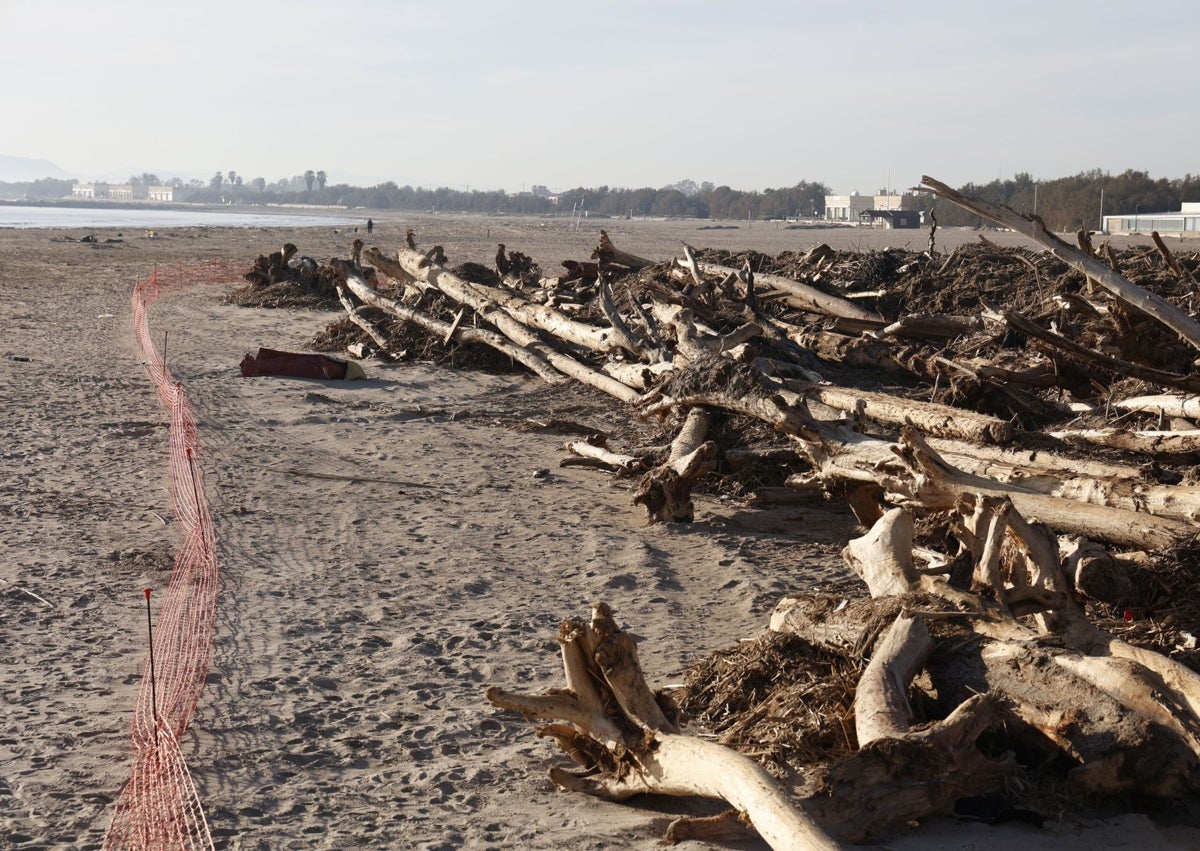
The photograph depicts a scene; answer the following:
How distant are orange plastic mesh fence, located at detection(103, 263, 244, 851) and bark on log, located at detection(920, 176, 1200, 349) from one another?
4.10 m

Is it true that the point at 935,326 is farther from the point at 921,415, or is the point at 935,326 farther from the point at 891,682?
the point at 891,682

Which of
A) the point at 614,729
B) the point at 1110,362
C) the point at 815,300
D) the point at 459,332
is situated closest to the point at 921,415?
the point at 1110,362

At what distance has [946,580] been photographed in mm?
5070

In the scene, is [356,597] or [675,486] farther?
[675,486]

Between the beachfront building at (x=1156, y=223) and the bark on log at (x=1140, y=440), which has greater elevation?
the beachfront building at (x=1156, y=223)

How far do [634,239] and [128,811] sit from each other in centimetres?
5591

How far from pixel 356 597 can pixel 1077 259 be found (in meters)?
4.05

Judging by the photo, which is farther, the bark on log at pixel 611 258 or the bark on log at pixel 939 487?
the bark on log at pixel 611 258

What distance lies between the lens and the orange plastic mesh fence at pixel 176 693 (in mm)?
3855

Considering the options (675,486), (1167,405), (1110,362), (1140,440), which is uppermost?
(1110,362)

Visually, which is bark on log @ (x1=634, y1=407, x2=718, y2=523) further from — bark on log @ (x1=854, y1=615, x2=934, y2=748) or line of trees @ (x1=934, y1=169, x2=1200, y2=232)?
line of trees @ (x1=934, y1=169, x2=1200, y2=232)

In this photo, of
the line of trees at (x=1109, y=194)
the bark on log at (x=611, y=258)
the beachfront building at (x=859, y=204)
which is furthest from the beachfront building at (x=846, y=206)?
the bark on log at (x=611, y=258)

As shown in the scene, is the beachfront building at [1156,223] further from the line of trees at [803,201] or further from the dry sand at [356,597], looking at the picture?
the dry sand at [356,597]

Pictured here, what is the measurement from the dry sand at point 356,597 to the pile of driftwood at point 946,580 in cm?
23
